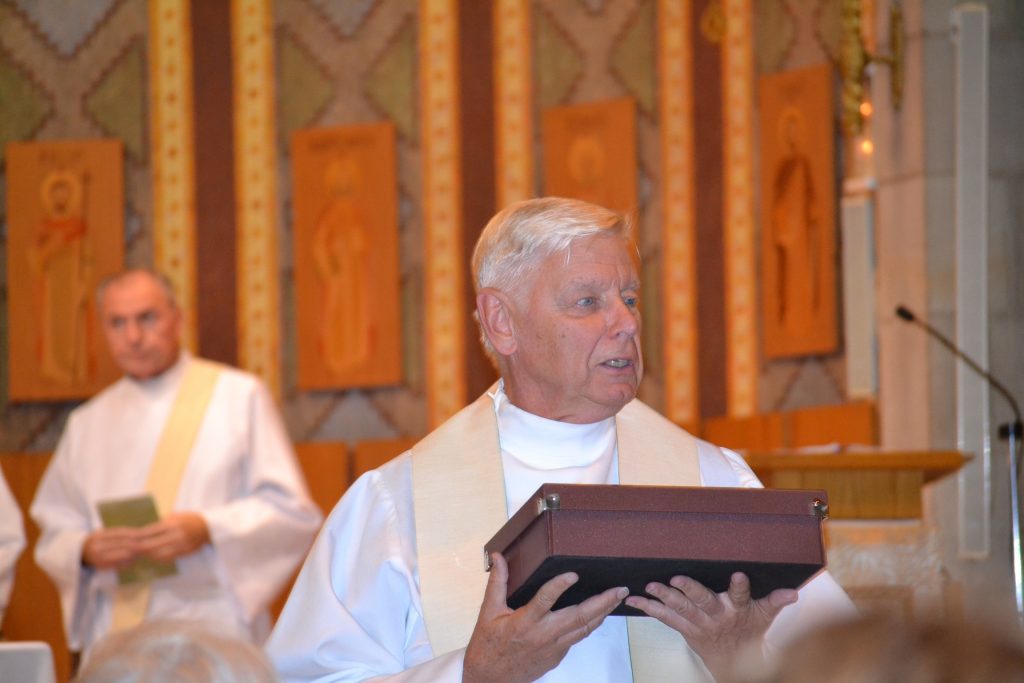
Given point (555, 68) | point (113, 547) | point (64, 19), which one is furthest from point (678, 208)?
point (113, 547)

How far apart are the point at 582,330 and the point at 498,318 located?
222mm

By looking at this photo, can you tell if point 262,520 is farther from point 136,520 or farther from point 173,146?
point 173,146

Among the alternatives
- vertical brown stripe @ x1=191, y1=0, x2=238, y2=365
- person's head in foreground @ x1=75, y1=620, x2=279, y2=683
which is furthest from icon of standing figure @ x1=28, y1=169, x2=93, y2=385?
person's head in foreground @ x1=75, y1=620, x2=279, y2=683

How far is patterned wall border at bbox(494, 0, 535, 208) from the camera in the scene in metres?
8.89

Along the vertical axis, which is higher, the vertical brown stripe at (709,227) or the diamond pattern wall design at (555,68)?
the diamond pattern wall design at (555,68)

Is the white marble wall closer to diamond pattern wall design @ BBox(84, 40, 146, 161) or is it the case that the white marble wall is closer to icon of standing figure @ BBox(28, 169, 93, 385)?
diamond pattern wall design @ BBox(84, 40, 146, 161)

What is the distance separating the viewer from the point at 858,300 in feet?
24.7

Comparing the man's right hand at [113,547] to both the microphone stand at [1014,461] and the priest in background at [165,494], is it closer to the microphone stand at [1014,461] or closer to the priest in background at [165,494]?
the priest in background at [165,494]

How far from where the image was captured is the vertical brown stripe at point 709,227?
8.70 m

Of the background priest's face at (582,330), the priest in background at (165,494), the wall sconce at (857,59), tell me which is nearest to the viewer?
the background priest's face at (582,330)

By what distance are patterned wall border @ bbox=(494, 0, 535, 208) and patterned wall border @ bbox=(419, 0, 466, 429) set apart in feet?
0.82

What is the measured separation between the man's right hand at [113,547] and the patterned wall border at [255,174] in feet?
10.3

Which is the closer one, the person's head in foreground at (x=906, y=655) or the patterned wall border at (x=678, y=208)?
the person's head in foreground at (x=906, y=655)

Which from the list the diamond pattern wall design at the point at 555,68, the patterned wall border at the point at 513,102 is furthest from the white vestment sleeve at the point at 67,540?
the diamond pattern wall design at the point at 555,68
